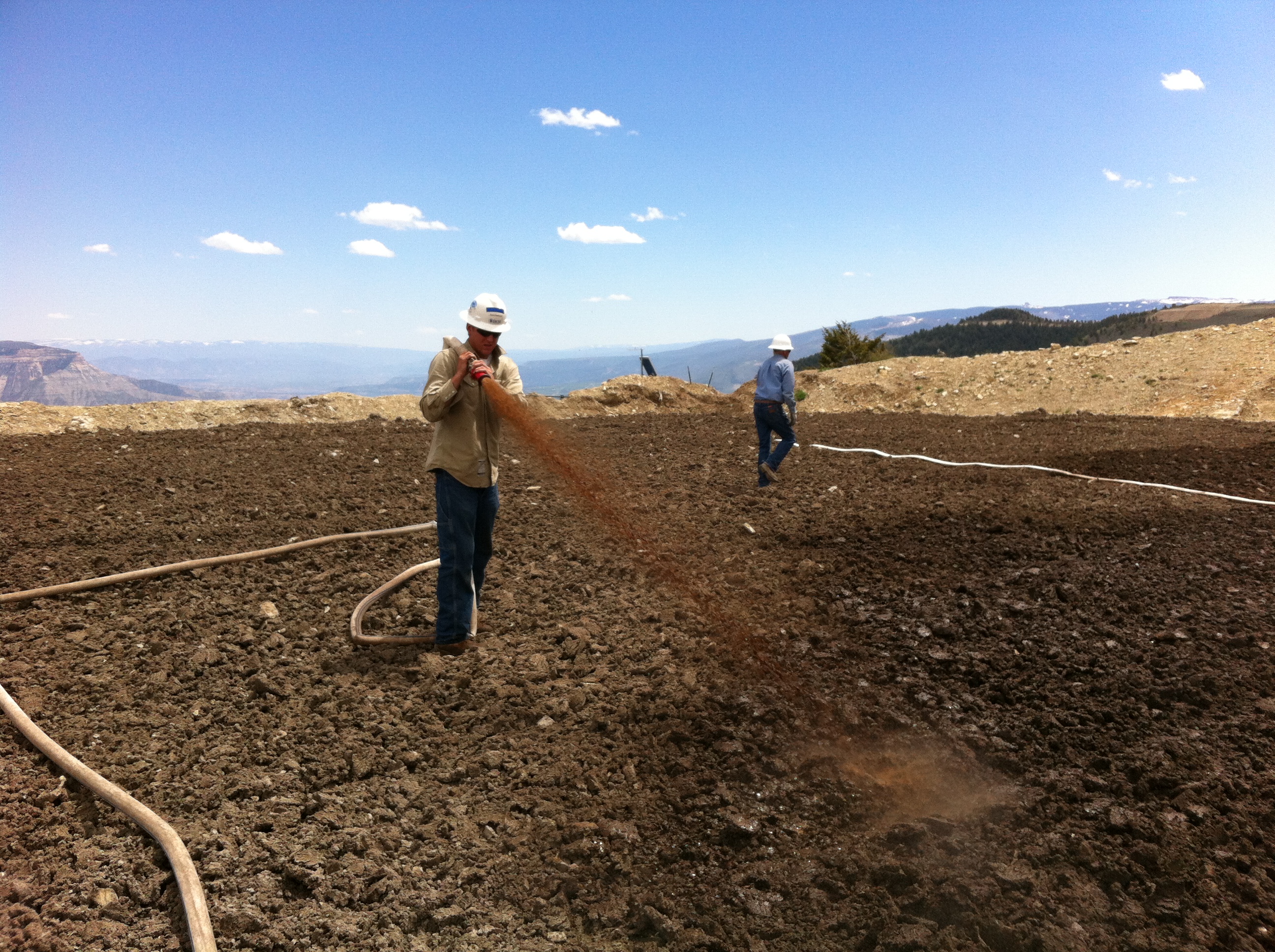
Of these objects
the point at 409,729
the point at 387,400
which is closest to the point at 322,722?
the point at 409,729

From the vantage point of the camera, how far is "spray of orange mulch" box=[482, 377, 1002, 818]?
299 cm

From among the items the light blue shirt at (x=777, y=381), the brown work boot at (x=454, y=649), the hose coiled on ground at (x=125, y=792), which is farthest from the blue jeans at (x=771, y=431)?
the brown work boot at (x=454, y=649)

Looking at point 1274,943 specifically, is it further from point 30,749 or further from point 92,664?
point 92,664

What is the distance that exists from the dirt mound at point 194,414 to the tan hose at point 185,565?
7877 mm

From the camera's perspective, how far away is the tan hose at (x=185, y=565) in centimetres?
491

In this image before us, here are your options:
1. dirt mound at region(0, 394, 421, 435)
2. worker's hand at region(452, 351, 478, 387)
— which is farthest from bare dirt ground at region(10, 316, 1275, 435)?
worker's hand at region(452, 351, 478, 387)

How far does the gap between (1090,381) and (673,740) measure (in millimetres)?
19132

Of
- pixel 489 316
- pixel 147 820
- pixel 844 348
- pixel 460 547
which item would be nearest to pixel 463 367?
pixel 489 316

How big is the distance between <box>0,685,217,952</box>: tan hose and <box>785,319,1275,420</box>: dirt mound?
1655cm

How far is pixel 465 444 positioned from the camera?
3922mm

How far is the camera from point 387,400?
684 inches

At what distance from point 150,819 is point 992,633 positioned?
4.54 metres

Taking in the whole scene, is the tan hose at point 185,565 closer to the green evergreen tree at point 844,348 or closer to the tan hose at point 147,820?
the tan hose at point 147,820

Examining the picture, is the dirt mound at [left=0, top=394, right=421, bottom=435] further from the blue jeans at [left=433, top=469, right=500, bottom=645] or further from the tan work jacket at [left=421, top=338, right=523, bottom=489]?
the tan work jacket at [left=421, top=338, right=523, bottom=489]
